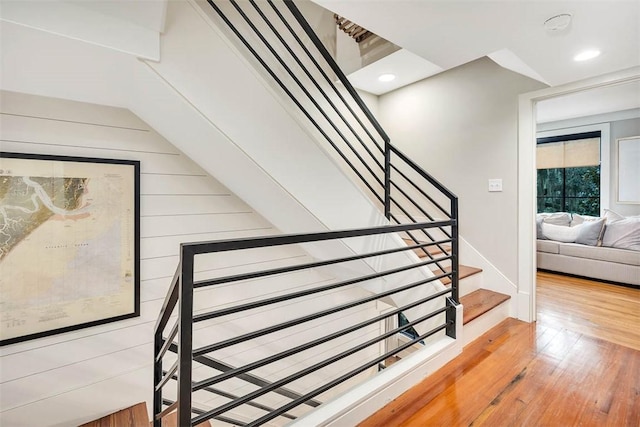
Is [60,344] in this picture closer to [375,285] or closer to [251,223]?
[251,223]

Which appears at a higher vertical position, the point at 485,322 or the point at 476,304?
the point at 476,304

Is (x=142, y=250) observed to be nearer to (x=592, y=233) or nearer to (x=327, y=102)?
(x=327, y=102)

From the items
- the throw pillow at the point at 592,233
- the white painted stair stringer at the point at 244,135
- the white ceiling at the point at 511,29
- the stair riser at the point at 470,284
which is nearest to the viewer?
the white painted stair stringer at the point at 244,135

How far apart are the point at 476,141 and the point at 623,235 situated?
2703 mm

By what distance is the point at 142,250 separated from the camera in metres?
2.13

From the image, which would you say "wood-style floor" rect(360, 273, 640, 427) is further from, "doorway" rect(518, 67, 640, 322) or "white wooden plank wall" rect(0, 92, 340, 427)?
"white wooden plank wall" rect(0, 92, 340, 427)

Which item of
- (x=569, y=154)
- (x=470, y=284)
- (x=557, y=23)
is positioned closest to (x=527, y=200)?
(x=470, y=284)

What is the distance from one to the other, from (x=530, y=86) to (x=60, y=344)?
404 cm

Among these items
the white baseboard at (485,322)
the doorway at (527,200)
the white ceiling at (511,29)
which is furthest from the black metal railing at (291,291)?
the doorway at (527,200)

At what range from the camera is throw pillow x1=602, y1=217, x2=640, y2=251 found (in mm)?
3859

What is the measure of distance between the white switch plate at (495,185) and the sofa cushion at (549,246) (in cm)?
245

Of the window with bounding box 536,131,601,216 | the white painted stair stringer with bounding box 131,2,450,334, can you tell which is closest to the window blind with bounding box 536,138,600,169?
the window with bounding box 536,131,601,216

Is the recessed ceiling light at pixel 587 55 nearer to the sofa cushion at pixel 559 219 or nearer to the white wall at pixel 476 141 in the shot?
the white wall at pixel 476 141

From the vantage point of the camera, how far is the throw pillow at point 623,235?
12.7 ft
